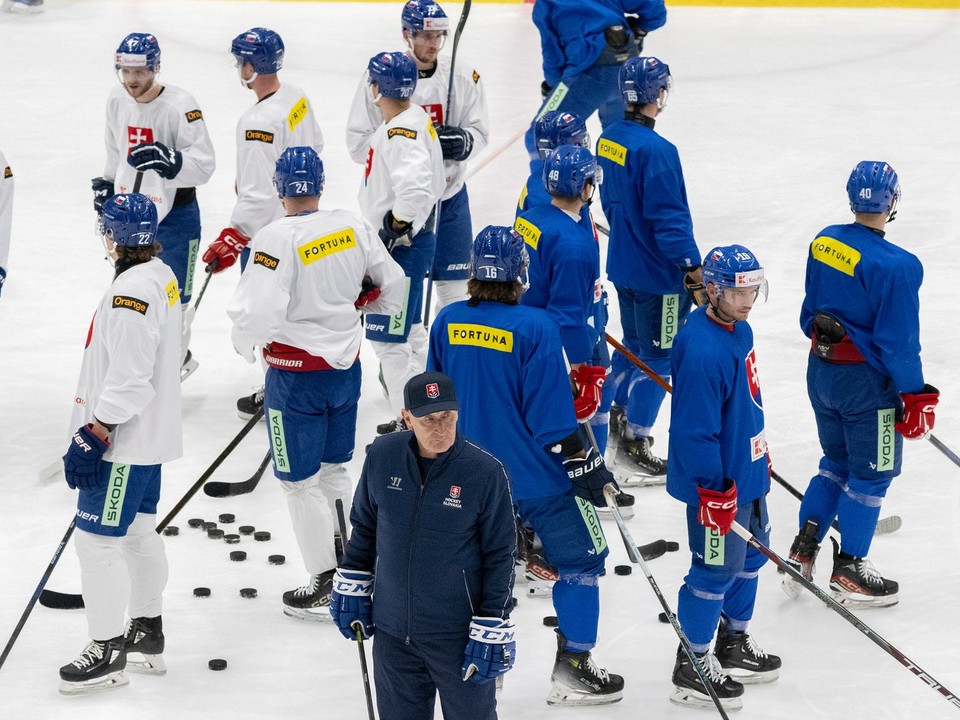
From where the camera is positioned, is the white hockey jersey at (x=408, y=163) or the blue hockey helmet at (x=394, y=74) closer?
the blue hockey helmet at (x=394, y=74)

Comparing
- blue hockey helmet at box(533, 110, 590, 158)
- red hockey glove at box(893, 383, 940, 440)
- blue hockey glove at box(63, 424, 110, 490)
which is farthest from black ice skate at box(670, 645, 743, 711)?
blue hockey helmet at box(533, 110, 590, 158)

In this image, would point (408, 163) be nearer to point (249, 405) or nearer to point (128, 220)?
point (249, 405)

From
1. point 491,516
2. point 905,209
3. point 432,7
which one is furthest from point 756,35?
point 491,516

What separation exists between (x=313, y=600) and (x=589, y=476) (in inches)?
48.7

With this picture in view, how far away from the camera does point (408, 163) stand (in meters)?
5.50

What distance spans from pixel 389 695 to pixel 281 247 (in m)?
1.57

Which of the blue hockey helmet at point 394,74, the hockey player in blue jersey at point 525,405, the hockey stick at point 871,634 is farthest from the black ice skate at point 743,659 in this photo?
the blue hockey helmet at point 394,74

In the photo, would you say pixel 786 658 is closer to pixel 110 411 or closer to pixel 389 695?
pixel 389 695

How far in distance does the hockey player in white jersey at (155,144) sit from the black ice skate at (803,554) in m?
2.86

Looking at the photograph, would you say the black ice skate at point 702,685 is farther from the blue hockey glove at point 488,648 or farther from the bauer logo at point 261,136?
the bauer logo at point 261,136

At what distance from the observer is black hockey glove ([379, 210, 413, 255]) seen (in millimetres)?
5594

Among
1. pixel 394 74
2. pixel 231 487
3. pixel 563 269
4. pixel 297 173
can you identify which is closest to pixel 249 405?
pixel 231 487

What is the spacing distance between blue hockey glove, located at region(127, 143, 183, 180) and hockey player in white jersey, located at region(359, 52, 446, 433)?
2.55 feet

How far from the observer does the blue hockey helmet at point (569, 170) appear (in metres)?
4.68
